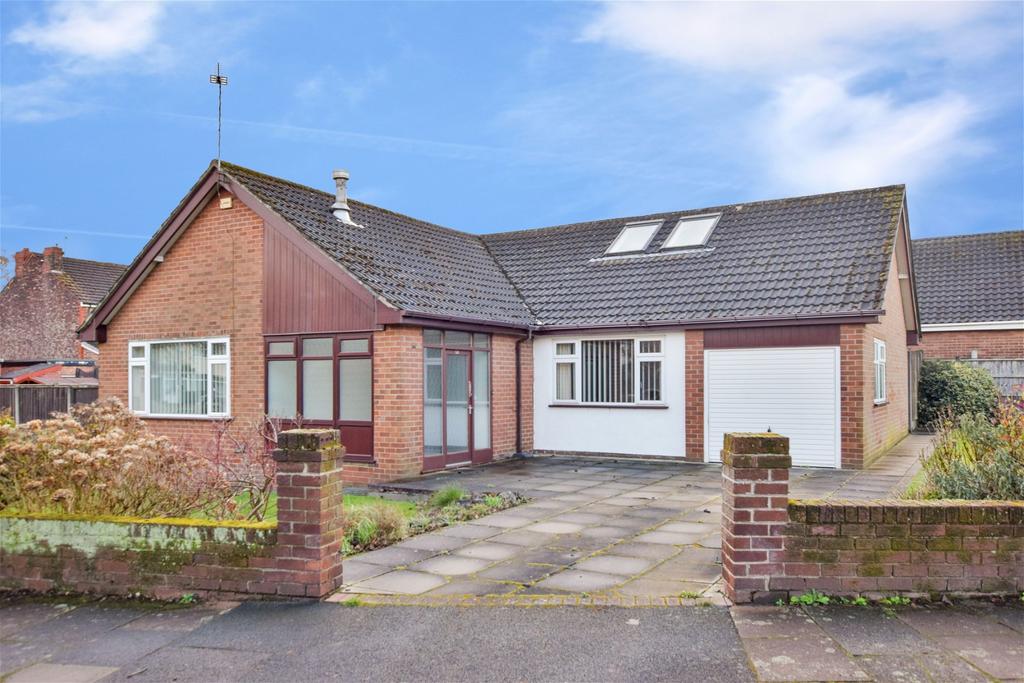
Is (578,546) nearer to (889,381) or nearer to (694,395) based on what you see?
(694,395)

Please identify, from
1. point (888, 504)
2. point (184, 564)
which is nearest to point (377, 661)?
point (184, 564)

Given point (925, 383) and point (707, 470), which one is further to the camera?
point (925, 383)

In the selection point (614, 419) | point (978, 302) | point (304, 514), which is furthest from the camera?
point (978, 302)

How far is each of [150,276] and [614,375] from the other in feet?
30.2

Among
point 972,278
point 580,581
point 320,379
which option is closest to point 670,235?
point 320,379

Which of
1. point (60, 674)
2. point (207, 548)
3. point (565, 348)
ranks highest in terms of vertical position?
point (565, 348)

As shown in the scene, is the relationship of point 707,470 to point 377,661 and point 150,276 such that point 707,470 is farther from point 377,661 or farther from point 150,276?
point 150,276

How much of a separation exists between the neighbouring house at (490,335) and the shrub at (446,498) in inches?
94.5

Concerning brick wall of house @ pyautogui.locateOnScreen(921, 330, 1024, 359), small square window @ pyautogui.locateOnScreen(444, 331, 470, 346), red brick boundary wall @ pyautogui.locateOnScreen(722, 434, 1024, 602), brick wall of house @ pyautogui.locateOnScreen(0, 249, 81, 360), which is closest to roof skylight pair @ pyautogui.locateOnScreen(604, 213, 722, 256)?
small square window @ pyautogui.locateOnScreen(444, 331, 470, 346)

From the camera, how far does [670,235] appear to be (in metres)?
17.8

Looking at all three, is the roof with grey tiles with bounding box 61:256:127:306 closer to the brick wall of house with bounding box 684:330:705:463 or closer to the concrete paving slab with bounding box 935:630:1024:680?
the brick wall of house with bounding box 684:330:705:463

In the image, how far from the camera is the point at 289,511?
5.78 meters

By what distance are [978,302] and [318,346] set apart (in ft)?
66.9

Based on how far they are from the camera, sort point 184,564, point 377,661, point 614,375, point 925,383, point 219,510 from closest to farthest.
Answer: point 377,661 < point 184,564 < point 219,510 < point 614,375 < point 925,383
